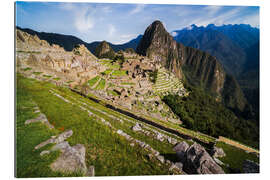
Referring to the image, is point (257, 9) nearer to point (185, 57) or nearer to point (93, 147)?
point (93, 147)

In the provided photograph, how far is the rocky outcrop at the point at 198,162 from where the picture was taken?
3.76 metres

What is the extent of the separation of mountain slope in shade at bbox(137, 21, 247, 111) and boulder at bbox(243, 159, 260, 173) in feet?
200

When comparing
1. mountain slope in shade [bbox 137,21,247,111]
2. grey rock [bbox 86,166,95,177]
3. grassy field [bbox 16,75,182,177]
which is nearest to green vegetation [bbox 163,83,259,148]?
grassy field [bbox 16,75,182,177]

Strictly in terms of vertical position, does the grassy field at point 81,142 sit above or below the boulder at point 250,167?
above

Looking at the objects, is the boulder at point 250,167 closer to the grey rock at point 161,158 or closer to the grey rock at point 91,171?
the grey rock at point 161,158

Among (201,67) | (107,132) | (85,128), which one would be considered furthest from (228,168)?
(201,67)

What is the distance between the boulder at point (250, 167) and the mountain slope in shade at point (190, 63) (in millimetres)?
61112

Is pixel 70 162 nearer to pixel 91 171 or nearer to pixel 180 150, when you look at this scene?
pixel 91 171

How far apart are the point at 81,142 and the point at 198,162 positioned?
3.77 metres

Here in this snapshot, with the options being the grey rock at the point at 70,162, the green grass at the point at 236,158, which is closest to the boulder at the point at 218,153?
the green grass at the point at 236,158

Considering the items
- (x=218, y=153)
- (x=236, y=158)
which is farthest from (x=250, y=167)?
(x=218, y=153)

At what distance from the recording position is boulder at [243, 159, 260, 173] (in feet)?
14.8

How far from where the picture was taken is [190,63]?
107m

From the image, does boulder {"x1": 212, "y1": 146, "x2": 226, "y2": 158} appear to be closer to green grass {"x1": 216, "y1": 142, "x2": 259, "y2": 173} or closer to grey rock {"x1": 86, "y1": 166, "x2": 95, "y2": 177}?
green grass {"x1": 216, "y1": 142, "x2": 259, "y2": 173}
